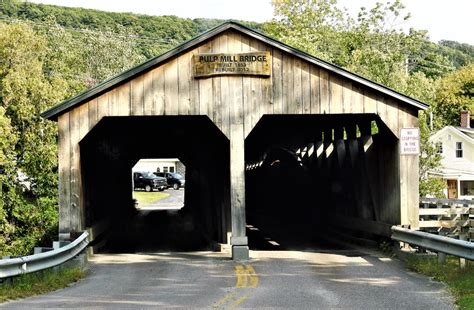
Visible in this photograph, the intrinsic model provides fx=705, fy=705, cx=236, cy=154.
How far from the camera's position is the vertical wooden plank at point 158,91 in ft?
50.8

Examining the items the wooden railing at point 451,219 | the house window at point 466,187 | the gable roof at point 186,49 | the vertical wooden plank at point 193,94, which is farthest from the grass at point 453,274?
the house window at point 466,187

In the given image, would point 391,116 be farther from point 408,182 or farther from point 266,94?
point 266,94

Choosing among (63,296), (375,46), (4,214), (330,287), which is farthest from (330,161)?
(375,46)

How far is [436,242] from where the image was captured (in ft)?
41.3

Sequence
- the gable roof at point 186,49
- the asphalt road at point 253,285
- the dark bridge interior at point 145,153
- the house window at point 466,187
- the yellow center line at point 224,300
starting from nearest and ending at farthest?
the yellow center line at point 224,300 → the asphalt road at point 253,285 → the gable roof at point 186,49 → the dark bridge interior at point 145,153 → the house window at point 466,187

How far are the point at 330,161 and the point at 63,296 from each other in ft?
40.5

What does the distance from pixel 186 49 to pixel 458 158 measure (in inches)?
1656

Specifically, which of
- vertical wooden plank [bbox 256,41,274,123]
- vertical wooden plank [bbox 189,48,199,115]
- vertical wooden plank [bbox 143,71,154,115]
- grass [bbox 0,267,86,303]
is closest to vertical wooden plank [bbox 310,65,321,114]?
vertical wooden plank [bbox 256,41,274,123]

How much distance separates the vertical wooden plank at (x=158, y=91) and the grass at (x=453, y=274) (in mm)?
6167

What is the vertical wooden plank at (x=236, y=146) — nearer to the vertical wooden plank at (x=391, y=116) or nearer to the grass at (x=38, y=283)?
the vertical wooden plank at (x=391, y=116)

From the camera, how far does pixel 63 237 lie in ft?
50.4

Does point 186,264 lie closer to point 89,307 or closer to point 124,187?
point 89,307

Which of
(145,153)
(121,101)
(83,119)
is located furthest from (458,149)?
(83,119)

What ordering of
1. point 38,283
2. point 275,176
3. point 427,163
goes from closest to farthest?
point 38,283 → point 275,176 → point 427,163
